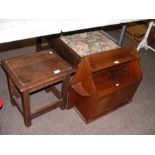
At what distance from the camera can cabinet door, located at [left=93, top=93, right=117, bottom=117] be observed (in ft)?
5.46

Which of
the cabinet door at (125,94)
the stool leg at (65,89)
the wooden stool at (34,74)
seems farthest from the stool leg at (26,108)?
the cabinet door at (125,94)

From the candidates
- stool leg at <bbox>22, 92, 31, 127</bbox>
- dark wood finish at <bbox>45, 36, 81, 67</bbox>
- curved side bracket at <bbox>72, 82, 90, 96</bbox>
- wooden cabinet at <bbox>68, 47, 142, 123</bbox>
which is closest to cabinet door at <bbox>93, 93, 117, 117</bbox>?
wooden cabinet at <bbox>68, 47, 142, 123</bbox>

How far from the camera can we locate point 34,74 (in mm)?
1467

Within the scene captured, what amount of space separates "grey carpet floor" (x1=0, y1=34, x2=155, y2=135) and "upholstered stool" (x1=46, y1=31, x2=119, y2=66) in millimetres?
464

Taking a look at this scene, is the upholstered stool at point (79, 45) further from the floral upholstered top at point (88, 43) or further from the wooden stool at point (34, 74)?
the wooden stool at point (34, 74)

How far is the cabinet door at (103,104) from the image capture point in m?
1.66

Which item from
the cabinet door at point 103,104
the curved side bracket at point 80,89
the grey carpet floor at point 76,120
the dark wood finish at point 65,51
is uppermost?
the dark wood finish at point 65,51

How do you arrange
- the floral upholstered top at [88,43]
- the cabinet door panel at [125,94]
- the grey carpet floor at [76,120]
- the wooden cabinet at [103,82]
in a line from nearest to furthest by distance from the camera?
the wooden cabinet at [103,82] < the grey carpet floor at [76,120] < the cabinet door panel at [125,94] < the floral upholstered top at [88,43]

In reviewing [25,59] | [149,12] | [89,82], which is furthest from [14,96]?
[149,12]

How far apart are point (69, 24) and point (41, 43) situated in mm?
993

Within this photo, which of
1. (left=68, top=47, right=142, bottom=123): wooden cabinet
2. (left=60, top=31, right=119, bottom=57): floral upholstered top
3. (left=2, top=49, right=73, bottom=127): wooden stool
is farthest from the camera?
(left=60, top=31, right=119, bottom=57): floral upholstered top

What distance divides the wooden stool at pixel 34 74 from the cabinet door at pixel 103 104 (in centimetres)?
29

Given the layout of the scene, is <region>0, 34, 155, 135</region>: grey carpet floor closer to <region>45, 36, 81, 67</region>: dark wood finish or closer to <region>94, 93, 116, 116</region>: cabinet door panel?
<region>94, 93, 116, 116</region>: cabinet door panel

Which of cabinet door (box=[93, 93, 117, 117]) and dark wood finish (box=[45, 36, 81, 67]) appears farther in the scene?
dark wood finish (box=[45, 36, 81, 67])
